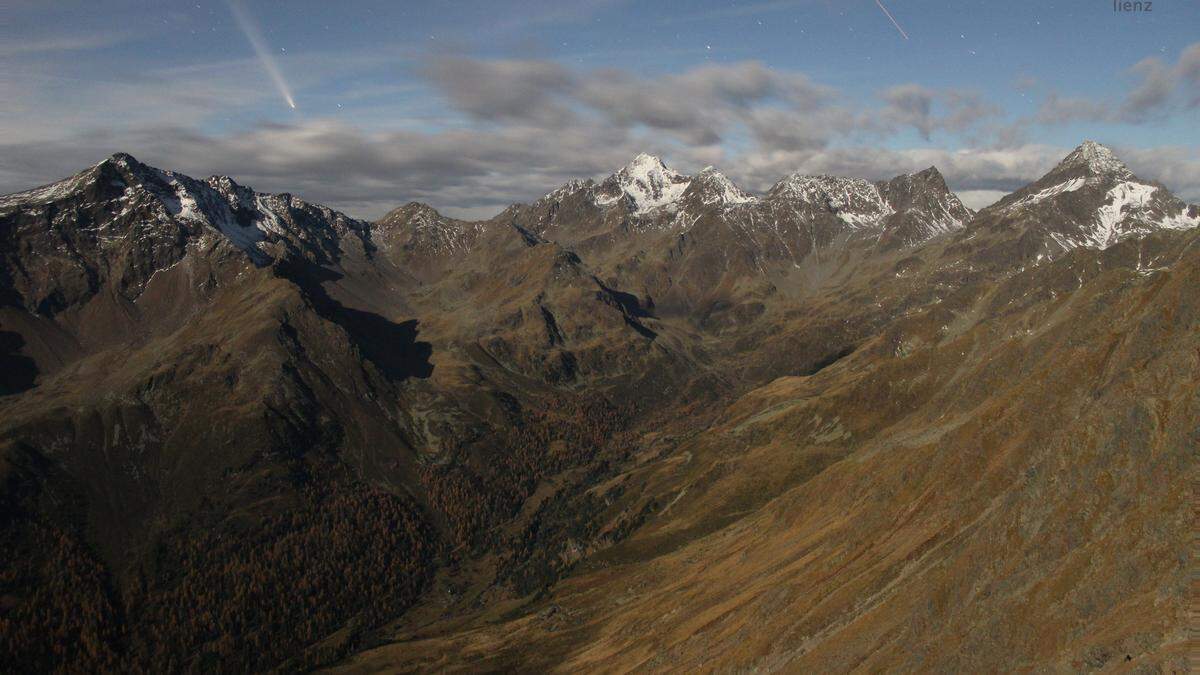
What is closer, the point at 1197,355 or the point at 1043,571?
the point at 1043,571

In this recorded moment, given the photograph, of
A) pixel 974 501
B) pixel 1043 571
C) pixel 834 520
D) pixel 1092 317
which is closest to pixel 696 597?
pixel 834 520

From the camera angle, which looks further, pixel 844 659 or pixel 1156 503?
pixel 844 659

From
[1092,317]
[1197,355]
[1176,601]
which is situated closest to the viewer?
[1176,601]

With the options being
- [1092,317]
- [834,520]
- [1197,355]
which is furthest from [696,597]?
[1092,317]

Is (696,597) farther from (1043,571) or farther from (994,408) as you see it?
(1043,571)

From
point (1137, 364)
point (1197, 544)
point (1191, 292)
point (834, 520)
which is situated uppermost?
point (1191, 292)

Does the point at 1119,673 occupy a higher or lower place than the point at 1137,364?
lower

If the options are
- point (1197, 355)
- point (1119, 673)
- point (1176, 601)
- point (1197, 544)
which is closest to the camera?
point (1119, 673)

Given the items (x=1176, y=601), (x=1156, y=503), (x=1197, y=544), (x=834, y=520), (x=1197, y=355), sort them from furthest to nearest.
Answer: (x=834, y=520)
(x=1197, y=355)
(x=1156, y=503)
(x=1197, y=544)
(x=1176, y=601)

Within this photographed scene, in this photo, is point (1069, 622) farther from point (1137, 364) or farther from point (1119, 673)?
point (1137, 364)
